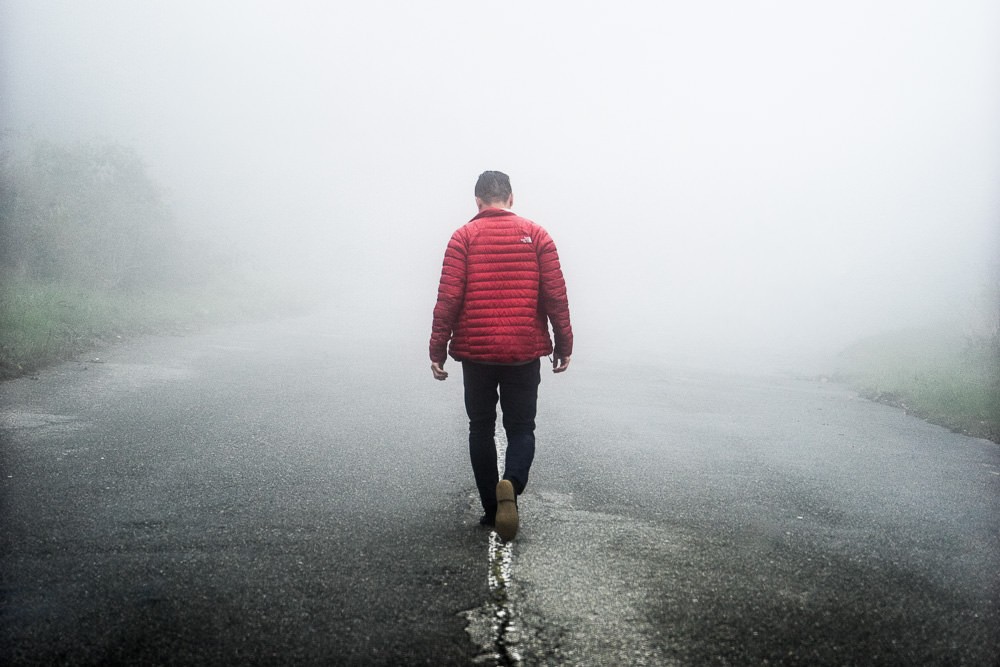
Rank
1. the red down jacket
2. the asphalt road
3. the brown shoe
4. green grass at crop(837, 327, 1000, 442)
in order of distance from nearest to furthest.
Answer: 1. the asphalt road
2. the brown shoe
3. the red down jacket
4. green grass at crop(837, 327, 1000, 442)

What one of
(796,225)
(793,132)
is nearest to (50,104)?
(796,225)

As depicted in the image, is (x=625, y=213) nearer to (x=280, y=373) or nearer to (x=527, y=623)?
(x=280, y=373)

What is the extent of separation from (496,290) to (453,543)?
4.88ft

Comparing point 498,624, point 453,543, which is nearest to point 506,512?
point 453,543

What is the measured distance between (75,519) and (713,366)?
1670 cm

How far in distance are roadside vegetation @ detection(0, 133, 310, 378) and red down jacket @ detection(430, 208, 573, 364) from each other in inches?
309

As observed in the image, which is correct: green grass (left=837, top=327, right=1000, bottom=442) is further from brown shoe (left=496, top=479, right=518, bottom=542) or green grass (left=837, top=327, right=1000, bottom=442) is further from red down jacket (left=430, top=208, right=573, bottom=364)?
brown shoe (left=496, top=479, right=518, bottom=542)

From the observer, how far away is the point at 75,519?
14.0 ft

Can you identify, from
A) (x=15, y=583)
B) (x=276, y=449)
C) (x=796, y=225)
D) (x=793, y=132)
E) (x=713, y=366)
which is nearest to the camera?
(x=15, y=583)

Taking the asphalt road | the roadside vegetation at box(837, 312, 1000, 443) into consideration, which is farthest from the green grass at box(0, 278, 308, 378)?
the roadside vegetation at box(837, 312, 1000, 443)

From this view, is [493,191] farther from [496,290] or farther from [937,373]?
[937,373]

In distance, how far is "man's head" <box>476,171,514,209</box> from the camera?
4.62m

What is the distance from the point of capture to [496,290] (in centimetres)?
448

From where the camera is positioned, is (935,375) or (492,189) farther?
(935,375)
